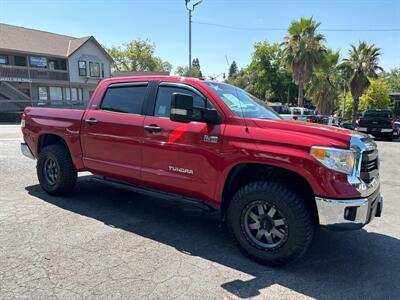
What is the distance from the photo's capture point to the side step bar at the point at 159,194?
13.2 feet

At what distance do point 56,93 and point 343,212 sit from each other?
36766mm

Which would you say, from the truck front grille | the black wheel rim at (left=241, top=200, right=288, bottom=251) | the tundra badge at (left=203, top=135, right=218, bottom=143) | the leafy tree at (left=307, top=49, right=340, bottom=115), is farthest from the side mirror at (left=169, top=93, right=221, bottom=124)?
the leafy tree at (left=307, top=49, right=340, bottom=115)

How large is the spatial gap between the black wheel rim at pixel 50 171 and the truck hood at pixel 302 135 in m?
3.67

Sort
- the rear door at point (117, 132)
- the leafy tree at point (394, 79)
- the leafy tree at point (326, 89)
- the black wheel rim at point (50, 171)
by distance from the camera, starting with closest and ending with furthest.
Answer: the rear door at point (117, 132) → the black wheel rim at point (50, 171) → the leafy tree at point (326, 89) → the leafy tree at point (394, 79)

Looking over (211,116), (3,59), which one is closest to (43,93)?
(3,59)

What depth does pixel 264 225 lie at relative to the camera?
3.62 m

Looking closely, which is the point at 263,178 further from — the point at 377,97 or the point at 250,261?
the point at 377,97

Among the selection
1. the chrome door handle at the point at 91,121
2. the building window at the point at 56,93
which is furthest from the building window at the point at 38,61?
the chrome door handle at the point at 91,121

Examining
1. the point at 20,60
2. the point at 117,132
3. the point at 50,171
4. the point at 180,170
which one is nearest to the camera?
the point at 180,170

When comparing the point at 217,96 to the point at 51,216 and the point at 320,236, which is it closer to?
the point at 320,236

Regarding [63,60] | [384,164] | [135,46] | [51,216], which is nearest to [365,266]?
[51,216]

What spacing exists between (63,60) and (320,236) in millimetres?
36928

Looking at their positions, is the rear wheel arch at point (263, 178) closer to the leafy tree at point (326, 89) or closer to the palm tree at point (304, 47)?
the palm tree at point (304, 47)

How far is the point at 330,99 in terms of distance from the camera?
44250 millimetres
